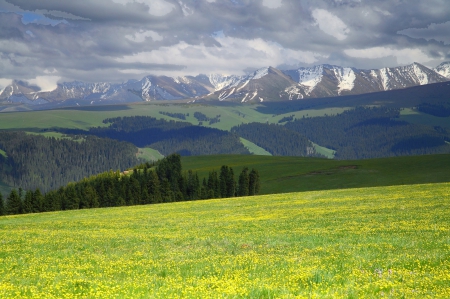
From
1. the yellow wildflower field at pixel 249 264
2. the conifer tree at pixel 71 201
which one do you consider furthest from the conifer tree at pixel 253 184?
the yellow wildflower field at pixel 249 264

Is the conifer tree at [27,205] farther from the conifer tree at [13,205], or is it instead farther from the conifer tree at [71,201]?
the conifer tree at [71,201]

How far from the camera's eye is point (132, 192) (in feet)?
395

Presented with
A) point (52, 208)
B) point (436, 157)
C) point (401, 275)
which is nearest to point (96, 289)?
point (401, 275)

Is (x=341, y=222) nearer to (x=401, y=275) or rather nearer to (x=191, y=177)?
(x=401, y=275)

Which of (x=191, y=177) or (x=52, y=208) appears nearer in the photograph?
(x=52, y=208)

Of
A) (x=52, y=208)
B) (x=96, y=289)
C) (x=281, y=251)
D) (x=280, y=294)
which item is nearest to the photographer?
(x=280, y=294)

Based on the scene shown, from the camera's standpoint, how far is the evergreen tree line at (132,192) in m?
106

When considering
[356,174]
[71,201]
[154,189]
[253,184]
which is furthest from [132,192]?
[356,174]

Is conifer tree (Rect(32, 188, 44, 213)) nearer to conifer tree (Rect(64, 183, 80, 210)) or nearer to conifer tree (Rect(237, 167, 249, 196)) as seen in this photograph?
conifer tree (Rect(64, 183, 80, 210))

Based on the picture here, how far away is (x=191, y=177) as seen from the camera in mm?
129250

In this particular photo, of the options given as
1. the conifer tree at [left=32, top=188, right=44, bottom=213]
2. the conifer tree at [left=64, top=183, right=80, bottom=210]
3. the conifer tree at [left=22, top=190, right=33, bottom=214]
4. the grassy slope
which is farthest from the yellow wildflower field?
the grassy slope

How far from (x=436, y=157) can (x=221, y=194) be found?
261 ft

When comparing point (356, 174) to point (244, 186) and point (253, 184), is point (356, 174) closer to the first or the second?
point (253, 184)

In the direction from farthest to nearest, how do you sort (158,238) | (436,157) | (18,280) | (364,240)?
(436,157), (158,238), (364,240), (18,280)
